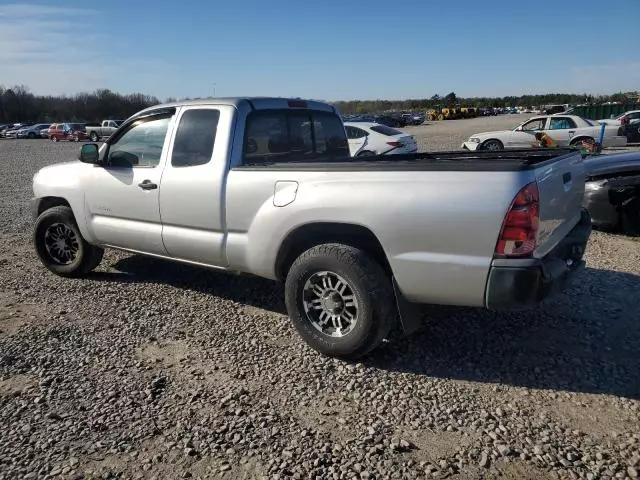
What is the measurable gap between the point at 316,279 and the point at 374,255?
464 mm

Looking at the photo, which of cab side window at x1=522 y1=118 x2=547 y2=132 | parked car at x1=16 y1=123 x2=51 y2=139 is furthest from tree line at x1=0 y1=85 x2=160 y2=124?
cab side window at x1=522 y1=118 x2=547 y2=132

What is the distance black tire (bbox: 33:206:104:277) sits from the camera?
5.73 m

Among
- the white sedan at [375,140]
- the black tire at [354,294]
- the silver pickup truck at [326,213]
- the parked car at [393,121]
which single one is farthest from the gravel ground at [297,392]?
the parked car at [393,121]

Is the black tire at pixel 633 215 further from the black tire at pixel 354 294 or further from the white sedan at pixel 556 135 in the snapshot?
the white sedan at pixel 556 135

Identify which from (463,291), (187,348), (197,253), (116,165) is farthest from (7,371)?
(463,291)

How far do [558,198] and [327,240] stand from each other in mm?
1614

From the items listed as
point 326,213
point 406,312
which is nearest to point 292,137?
point 326,213

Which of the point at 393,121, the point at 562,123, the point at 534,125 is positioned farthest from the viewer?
the point at 393,121

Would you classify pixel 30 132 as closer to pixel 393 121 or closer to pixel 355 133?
pixel 393 121

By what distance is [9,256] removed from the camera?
6.96 m

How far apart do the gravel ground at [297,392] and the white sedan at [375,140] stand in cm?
1120

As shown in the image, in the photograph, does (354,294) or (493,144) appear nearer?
(354,294)

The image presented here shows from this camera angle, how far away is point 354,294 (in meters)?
3.69

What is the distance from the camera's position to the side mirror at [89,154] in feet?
17.1
